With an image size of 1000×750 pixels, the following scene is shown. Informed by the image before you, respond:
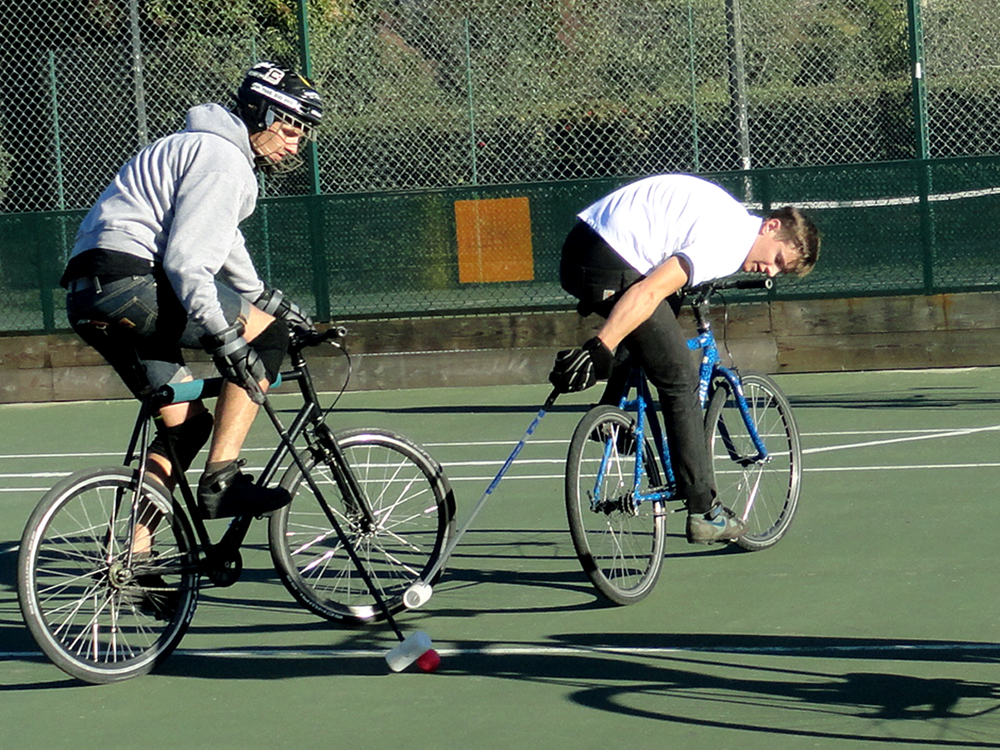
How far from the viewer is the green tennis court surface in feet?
14.3

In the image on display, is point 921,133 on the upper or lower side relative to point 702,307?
upper

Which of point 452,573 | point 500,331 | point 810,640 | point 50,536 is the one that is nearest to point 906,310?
point 500,331

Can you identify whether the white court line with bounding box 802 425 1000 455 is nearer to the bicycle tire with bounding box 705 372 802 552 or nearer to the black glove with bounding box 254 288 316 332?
the bicycle tire with bounding box 705 372 802 552

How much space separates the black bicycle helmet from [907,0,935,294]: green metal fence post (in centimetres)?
738

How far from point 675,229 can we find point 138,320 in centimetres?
189

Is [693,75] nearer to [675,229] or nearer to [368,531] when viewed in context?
[675,229]

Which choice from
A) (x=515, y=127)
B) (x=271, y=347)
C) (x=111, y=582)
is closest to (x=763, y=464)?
(x=271, y=347)

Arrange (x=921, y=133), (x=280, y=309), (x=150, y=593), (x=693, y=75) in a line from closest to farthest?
Answer: (x=150, y=593) < (x=280, y=309) < (x=921, y=133) < (x=693, y=75)

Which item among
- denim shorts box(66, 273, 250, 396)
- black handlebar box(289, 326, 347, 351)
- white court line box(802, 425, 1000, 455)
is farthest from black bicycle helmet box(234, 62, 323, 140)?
white court line box(802, 425, 1000, 455)

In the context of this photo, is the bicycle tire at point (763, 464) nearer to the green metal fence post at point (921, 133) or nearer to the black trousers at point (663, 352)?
the black trousers at point (663, 352)

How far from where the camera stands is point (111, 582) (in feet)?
16.7

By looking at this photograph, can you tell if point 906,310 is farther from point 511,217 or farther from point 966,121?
point 511,217

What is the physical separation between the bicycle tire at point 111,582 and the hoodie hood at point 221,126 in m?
1.10

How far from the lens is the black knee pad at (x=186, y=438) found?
527 cm
